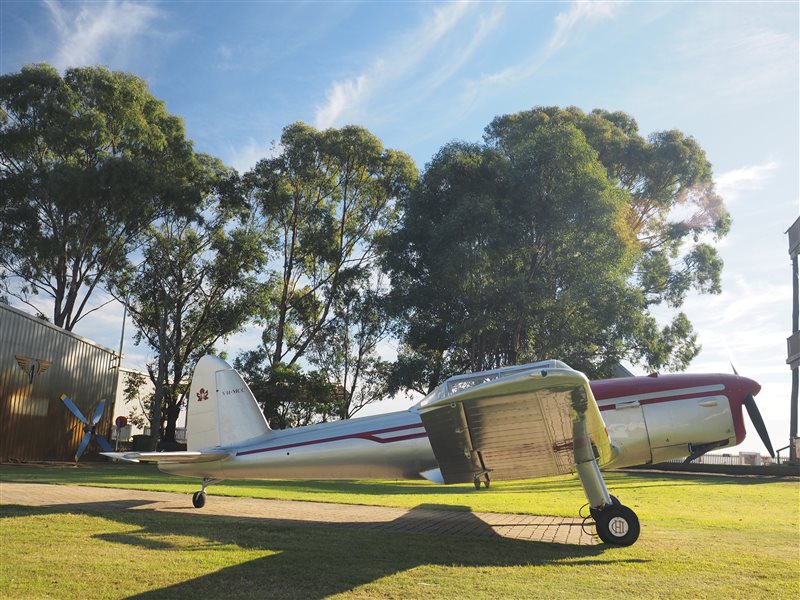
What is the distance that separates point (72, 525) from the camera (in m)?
7.86

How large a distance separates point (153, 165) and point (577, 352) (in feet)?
77.4

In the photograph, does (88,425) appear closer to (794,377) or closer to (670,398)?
(670,398)

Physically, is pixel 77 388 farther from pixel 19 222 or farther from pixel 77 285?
pixel 19 222

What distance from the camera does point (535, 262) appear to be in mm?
24719

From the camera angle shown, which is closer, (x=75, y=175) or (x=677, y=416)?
(x=677, y=416)

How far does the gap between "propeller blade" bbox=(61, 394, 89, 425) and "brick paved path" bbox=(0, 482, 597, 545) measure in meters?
16.1

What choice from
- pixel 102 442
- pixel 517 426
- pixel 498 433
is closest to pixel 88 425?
pixel 102 442

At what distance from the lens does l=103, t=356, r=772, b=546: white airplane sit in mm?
6902

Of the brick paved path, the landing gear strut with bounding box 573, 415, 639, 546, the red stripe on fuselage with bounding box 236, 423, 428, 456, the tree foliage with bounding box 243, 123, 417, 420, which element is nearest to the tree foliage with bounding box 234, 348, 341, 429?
the tree foliage with bounding box 243, 123, 417, 420

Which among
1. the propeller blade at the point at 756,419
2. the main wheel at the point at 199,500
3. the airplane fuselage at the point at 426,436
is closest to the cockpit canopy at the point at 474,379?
the airplane fuselage at the point at 426,436

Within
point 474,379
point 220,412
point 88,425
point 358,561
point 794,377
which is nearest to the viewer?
point 358,561

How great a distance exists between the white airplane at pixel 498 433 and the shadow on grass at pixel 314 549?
35.0 inches

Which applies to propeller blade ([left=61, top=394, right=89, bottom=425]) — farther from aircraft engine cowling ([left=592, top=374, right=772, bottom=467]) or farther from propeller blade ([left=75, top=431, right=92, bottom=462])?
aircraft engine cowling ([left=592, top=374, right=772, bottom=467])

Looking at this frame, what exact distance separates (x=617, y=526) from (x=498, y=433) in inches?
77.9
